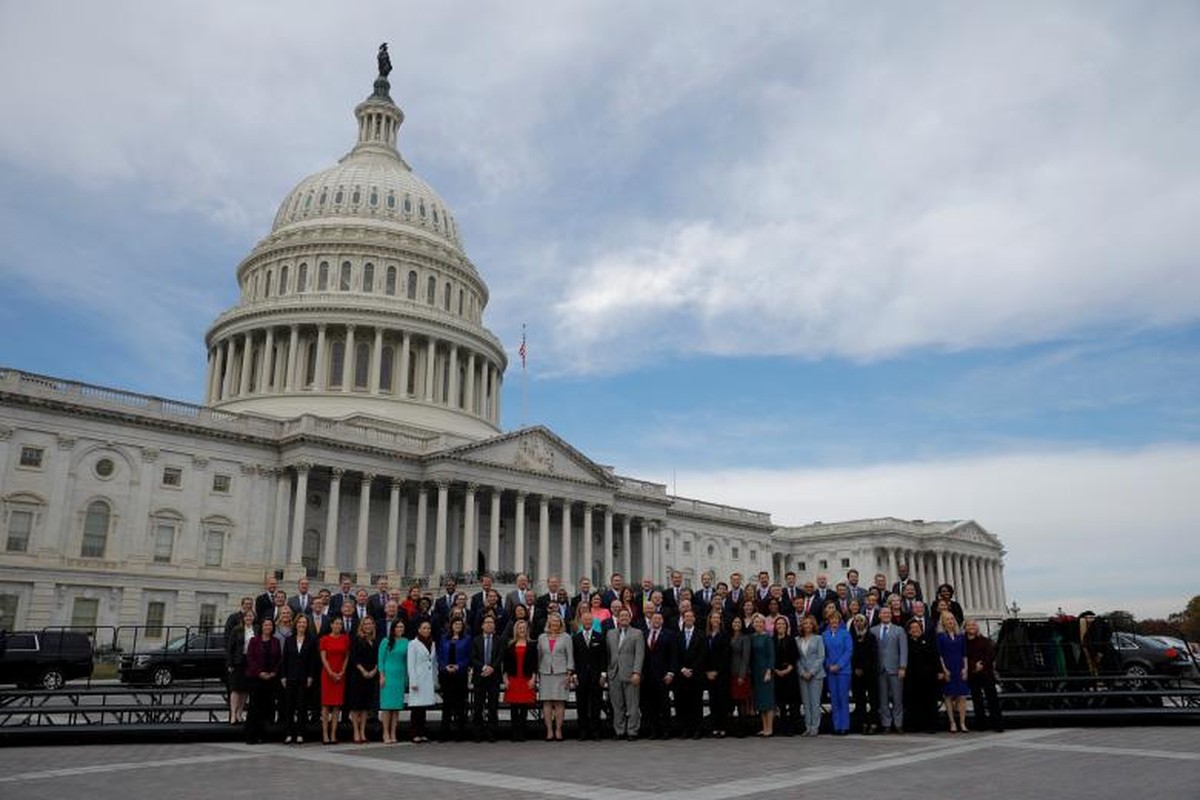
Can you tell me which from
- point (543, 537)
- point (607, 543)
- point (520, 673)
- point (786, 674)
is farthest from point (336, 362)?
point (786, 674)

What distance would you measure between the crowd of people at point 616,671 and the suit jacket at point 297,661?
2 cm

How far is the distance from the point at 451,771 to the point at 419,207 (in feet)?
264

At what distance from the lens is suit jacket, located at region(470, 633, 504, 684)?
1650 cm

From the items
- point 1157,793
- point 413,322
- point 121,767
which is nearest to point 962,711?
point 1157,793

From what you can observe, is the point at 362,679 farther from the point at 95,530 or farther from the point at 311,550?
the point at 311,550

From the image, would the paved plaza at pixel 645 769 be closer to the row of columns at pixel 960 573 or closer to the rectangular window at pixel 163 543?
the rectangular window at pixel 163 543

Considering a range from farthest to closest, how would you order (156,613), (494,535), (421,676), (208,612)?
(494,535) → (208,612) → (156,613) → (421,676)

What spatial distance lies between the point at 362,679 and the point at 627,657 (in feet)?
15.2

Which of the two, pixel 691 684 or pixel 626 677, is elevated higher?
pixel 626 677

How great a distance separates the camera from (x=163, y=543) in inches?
2079

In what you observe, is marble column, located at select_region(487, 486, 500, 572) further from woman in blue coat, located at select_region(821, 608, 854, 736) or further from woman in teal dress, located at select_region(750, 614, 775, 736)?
woman in blue coat, located at select_region(821, 608, 854, 736)

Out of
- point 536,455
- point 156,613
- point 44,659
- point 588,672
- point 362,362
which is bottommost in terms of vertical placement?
point 588,672

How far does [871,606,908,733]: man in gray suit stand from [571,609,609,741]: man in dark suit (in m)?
5.13

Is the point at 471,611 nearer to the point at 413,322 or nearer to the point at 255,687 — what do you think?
the point at 255,687
